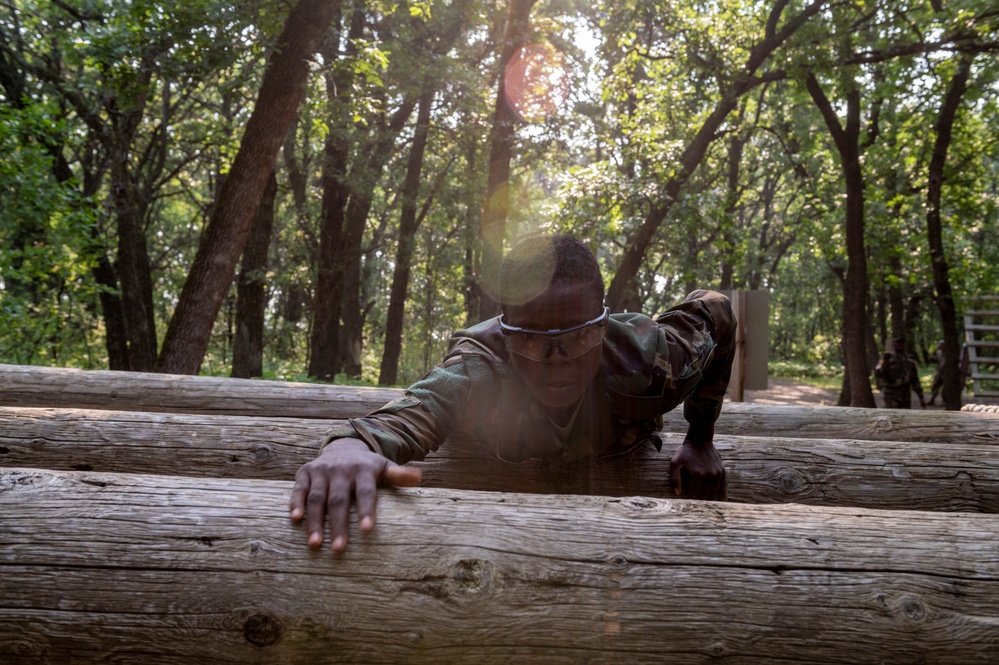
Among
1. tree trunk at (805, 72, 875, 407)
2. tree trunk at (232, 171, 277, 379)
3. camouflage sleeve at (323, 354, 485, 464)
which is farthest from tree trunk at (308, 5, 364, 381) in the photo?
camouflage sleeve at (323, 354, 485, 464)

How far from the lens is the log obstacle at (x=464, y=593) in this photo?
157 cm

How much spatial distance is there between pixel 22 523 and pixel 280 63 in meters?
5.90

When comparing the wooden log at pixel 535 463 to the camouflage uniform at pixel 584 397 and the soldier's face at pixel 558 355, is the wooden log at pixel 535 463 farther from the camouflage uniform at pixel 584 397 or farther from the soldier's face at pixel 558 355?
the soldier's face at pixel 558 355

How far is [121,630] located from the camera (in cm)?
158

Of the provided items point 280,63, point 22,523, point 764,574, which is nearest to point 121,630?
point 22,523

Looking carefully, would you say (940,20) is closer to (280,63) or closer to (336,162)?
(280,63)

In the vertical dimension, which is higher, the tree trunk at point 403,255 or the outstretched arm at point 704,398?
the tree trunk at point 403,255

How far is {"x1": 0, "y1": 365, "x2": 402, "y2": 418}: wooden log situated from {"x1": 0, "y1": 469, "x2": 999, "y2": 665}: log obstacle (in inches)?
79.3

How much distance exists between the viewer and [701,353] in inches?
105

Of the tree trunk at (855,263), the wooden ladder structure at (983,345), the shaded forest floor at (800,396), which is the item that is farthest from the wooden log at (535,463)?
the shaded forest floor at (800,396)

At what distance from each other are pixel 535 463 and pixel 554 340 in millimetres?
594

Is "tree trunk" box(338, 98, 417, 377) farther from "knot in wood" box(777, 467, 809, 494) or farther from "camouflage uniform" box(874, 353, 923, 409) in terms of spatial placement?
"knot in wood" box(777, 467, 809, 494)

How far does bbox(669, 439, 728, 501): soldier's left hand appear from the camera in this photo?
2645 millimetres

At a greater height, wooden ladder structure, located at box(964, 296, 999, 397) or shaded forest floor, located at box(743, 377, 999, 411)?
wooden ladder structure, located at box(964, 296, 999, 397)
